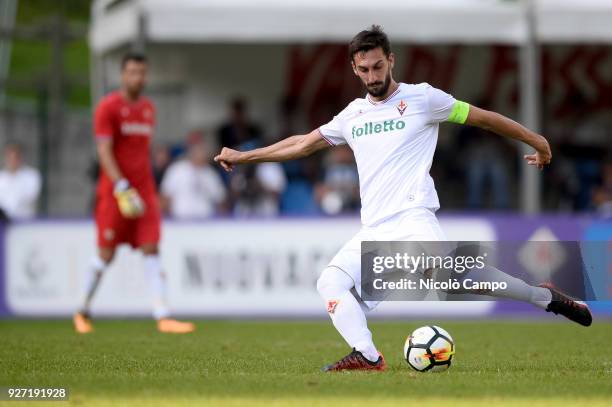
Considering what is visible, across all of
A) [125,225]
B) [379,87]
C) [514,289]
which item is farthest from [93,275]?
[514,289]

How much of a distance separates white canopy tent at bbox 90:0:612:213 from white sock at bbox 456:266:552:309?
34.1ft

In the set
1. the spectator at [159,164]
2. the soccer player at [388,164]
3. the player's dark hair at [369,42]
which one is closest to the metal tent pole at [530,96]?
the spectator at [159,164]

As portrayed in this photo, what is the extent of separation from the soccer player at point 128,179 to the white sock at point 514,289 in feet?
18.4

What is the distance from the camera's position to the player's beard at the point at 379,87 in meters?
8.64

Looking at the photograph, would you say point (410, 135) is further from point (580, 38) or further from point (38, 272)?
point (580, 38)

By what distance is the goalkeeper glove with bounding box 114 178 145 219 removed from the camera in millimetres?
13180

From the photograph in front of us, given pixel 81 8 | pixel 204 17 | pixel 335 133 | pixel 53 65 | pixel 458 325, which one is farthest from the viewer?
pixel 81 8

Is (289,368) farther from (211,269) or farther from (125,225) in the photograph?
(211,269)

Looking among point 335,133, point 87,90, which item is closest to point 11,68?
point 87,90

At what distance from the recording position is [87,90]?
42.5 metres

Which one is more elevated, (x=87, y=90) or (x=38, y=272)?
(x=87, y=90)

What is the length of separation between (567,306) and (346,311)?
143 cm

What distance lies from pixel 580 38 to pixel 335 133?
11.1 meters

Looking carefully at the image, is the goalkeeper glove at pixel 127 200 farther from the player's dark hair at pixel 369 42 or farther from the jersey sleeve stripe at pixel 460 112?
the jersey sleeve stripe at pixel 460 112
